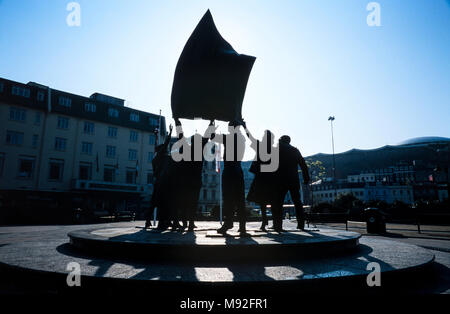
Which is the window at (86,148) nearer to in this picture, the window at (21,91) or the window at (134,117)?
the window at (134,117)

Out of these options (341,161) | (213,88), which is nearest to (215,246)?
(213,88)

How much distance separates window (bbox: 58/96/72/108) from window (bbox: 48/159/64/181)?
295 inches

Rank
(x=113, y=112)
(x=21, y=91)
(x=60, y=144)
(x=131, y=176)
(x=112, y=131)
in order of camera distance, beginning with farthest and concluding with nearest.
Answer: (x=113, y=112) → (x=131, y=176) → (x=112, y=131) → (x=60, y=144) → (x=21, y=91)

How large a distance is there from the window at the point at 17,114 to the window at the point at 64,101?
4.21m

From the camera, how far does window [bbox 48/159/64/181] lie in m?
30.9

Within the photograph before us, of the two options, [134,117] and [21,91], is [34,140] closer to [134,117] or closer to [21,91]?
[21,91]

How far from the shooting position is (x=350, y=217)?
78.9ft

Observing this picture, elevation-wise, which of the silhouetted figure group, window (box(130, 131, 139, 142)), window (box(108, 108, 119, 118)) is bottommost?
the silhouetted figure group

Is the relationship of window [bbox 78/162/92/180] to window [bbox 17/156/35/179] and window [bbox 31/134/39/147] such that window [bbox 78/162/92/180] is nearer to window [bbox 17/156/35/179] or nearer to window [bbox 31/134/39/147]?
window [bbox 17/156/35/179]

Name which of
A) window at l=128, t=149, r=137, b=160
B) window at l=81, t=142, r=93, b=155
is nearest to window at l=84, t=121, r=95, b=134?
window at l=81, t=142, r=93, b=155

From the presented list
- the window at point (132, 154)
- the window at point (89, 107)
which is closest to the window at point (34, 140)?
the window at point (89, 107)

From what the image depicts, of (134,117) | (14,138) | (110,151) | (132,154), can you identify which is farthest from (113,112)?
(14,138)

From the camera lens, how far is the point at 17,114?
29.7 m

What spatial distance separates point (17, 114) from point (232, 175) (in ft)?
114
